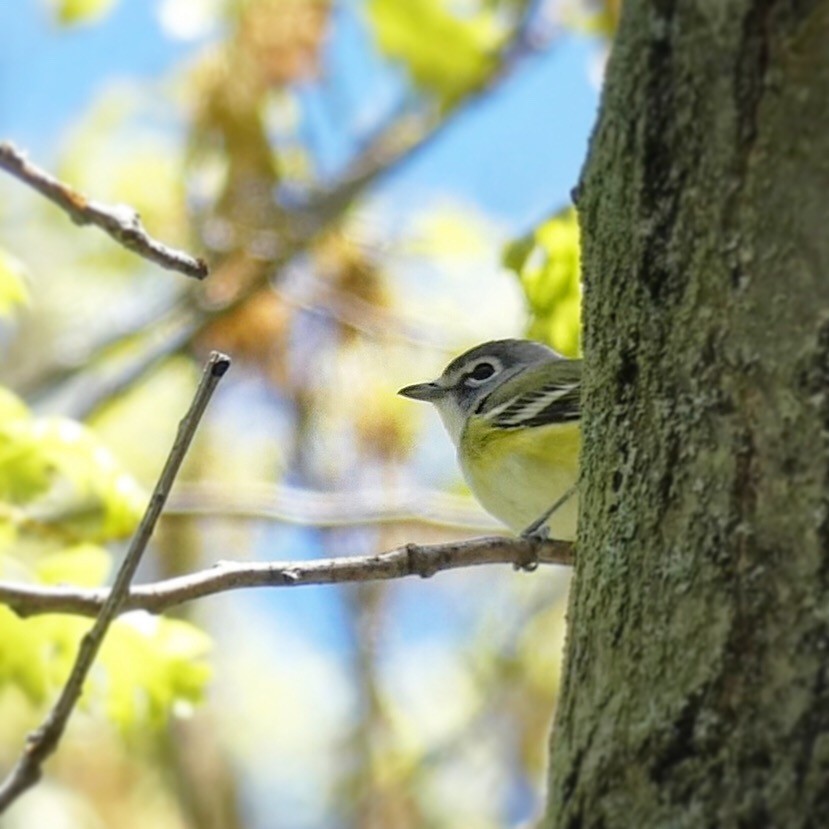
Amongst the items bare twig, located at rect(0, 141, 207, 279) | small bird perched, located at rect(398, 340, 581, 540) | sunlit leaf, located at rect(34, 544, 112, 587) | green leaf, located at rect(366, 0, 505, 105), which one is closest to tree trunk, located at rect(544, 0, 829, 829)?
bare twig, located at rect(0, 141, 207, 279)

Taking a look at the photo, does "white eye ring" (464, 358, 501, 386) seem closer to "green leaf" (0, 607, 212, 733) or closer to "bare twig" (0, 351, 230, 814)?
"green leaf" (0, 607, 212, 733)

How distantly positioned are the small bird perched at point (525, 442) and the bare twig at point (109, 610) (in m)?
1.13

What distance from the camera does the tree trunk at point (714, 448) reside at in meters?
1.21

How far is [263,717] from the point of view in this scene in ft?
27.2

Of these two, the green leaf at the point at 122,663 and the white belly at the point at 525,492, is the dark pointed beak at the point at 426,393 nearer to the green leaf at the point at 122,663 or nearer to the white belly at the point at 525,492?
the white belly at the point at 525,492

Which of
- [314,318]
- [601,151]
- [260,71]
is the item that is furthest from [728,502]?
[260,71]

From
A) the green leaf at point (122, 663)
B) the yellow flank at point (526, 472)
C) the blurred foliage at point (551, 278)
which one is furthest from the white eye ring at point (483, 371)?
the green leaf at point (122, 663)

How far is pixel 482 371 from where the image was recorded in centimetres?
378

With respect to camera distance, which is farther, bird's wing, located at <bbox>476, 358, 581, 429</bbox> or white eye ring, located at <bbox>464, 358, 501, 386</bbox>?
white eye ring, located at <bbox>464, 358, 501, 386</bbox>

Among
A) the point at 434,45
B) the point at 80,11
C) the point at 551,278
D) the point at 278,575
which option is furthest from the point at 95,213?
the point at 434,45

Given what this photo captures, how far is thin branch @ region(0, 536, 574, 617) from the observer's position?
72.7 inches

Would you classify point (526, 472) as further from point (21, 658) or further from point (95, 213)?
point (95, 213)

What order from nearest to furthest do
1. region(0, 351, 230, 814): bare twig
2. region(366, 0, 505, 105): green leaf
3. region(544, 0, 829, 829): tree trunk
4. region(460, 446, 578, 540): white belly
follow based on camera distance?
region(544, 0, 829, 829): tree trunk < region(0, 351, 230, 814): bare twig < region(460, 446, 578, 540): white belly < region(366, 0, 505, 105): green leaf

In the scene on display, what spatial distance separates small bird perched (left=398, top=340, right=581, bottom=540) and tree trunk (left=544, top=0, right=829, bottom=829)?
1327 mm
